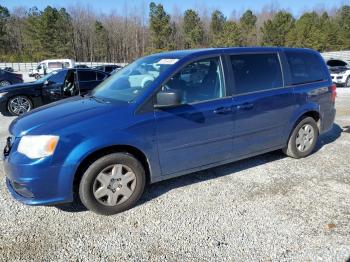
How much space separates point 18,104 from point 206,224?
8.30m

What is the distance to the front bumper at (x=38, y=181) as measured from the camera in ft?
10.4

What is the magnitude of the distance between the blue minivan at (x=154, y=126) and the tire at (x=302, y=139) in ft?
0.45

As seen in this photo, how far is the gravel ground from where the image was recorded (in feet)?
9.62

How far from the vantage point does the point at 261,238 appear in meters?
3.11

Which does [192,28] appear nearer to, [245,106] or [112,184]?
[245,106]

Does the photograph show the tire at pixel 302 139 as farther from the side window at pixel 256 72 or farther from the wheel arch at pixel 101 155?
the wheel arch at pixel 101 155

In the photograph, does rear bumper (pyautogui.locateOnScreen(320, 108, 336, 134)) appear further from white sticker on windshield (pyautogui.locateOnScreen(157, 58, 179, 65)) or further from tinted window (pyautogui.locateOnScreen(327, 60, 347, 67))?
tinted window (pyautogui.locateOnScreen(327, 60, 347, 67))

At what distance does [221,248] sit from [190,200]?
0.98 m

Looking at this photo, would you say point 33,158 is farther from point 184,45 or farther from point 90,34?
point 90,34

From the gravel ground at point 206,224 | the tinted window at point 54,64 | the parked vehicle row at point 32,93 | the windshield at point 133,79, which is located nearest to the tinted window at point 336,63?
the parked vehicle row at point 32,93

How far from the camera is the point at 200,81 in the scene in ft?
13.2

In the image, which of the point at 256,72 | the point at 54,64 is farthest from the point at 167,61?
the point at 54,64

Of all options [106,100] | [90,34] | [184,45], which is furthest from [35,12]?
[106,100]

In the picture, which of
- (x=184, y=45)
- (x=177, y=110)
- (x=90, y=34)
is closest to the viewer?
(x=177, y=110)
